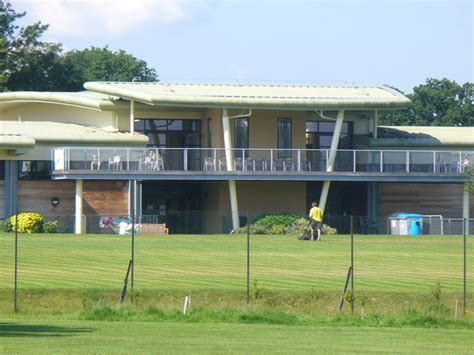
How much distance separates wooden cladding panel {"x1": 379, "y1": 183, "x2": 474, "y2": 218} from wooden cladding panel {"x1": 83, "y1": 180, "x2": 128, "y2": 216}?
12640mm

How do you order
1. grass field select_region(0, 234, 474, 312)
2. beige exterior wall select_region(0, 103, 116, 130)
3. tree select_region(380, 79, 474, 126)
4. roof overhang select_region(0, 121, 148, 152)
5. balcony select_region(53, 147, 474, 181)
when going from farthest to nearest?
tree select_region(380, 79, 474, 126) → beige exterior wall select_region(0, 103, 116, 130) → roof overhang select_region(0, 121, 148, 152) → balcony select_region(53, 147, 474, 181) → grass field select_region(0, 234, 474, 312)

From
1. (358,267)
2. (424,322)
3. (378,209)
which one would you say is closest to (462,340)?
(424,322)

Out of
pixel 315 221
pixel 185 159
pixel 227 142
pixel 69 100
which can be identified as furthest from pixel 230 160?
pixel 315 221

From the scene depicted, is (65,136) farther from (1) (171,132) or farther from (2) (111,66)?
(2) (111,66)

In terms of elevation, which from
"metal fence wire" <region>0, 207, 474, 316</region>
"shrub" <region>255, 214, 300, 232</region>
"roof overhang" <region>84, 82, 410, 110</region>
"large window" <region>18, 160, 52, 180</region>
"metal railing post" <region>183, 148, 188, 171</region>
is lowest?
"metal fence wire" <region>0, 207, 474, 316</region>

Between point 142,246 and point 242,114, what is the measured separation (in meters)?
17.9

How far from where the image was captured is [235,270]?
38469 mm

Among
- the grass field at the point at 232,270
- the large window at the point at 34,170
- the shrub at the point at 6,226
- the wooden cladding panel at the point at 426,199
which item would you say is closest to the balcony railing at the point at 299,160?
the large window at the point at 34,170

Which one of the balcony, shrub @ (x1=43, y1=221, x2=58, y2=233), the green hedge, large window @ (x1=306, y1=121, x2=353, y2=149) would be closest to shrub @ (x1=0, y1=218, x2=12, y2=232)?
shrub @ (x1=43, y1=221, x2=58, y2=233)

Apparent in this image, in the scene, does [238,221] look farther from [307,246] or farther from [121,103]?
[307,246]

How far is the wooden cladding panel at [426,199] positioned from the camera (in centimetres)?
6550

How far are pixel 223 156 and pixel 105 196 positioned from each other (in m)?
5.60

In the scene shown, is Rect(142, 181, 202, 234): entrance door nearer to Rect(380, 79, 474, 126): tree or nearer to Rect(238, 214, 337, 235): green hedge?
Rect(238, 214, 337, 235): green hedge

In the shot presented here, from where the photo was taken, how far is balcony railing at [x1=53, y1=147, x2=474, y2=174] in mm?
60812
